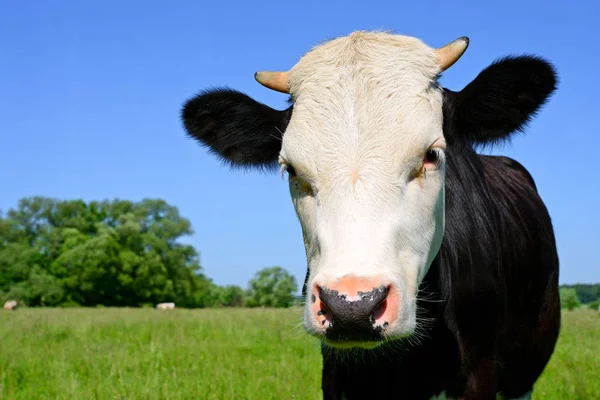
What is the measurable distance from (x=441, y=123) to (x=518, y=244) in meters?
2.10

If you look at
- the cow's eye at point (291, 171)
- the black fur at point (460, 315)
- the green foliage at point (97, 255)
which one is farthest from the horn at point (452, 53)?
the green foliage at point (97, 255)

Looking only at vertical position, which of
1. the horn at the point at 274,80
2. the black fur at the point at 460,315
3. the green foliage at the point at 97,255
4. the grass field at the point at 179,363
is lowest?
the grass field at the point at 179,363

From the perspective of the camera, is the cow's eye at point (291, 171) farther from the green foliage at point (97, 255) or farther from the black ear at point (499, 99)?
the green foliage at point (97, 255)

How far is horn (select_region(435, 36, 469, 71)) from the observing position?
3912 millimetres

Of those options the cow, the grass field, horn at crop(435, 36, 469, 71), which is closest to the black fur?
the cow

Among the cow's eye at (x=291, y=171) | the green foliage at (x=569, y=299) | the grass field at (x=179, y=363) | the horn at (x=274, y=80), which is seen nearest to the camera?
the cow's eye at (x=291, y=171)

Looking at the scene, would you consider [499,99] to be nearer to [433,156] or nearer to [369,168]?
[433,156]

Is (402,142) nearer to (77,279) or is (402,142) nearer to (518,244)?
(518,244)

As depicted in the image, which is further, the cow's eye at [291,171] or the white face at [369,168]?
the cow's eye at [291,171]

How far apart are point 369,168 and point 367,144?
158 millimetres

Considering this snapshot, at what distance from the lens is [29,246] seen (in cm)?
7225

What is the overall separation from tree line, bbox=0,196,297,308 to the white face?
62.1 m

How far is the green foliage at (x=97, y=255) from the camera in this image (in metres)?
64.4

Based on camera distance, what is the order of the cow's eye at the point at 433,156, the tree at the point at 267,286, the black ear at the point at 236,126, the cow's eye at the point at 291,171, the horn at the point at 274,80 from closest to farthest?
1. the cow's eye at the point at 433,156
2. the cow's eye at the point at 291,171
3. the horn at the point at 274,80
4. the black ear at the point at 236,126
5. the tree at the point at 267,286
